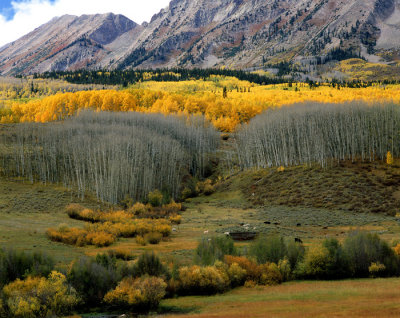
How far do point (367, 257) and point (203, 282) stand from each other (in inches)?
359

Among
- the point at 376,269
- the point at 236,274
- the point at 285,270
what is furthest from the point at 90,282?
the point at 376,269

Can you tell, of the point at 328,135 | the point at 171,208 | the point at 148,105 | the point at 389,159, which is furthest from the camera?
the point at 148,105

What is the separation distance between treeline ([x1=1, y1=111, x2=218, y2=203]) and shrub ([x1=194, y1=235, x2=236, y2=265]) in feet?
112

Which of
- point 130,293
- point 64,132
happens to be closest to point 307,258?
point 130,293

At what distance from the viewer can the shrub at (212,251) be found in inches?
854

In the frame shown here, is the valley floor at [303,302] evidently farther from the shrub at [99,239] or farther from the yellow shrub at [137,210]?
the yellow shrub at [137,210]

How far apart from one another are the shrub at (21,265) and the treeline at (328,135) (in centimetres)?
5374

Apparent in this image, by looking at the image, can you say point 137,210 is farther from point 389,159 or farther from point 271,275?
point 389,159

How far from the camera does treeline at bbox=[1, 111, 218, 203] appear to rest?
5981 cm

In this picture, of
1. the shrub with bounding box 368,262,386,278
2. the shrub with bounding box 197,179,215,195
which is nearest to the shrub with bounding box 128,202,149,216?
the shrub with bounding box 197,179,215,195

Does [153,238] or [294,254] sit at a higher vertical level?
[294,254]

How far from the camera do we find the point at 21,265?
1958 cm

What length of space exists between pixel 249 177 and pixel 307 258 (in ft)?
173

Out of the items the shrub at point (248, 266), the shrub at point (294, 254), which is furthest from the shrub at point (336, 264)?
the shrub at point (248, 266)
